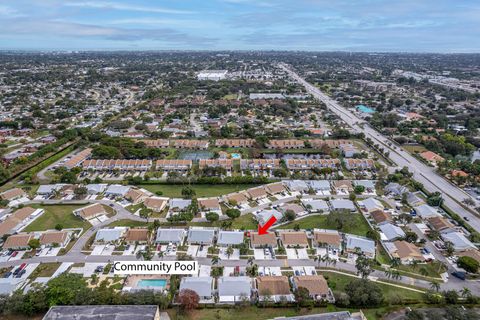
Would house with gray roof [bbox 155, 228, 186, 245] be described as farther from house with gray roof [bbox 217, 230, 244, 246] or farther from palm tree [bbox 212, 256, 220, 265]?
palm tree [bbox 212, 256, 220, 265]

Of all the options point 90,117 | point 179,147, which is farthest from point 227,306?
point 90,117

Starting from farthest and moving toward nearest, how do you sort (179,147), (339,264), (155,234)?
(179,147), (155,234), (339,264)

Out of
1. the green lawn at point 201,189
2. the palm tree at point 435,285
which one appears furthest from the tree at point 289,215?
the palm tree at point 435,285

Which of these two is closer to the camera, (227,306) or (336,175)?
(227,306)

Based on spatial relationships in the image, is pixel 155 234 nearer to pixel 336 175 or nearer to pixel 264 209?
pixel 264 209

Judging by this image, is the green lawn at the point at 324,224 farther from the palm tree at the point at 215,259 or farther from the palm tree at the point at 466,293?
the palm tree at the point at 466,293

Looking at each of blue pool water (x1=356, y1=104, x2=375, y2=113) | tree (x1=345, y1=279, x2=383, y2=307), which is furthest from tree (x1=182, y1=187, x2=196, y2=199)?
blue pool water (x1=356, y1=104, x2=375, y2=113)
